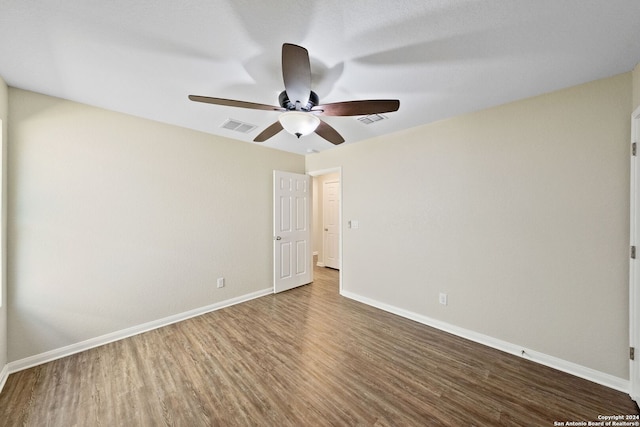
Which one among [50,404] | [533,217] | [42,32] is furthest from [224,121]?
[533,217]

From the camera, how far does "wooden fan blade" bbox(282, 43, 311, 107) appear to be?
1.17 m

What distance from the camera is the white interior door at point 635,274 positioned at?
65.0 inches

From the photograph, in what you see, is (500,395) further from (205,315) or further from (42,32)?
(42,32)

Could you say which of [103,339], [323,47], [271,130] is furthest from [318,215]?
[323,47]

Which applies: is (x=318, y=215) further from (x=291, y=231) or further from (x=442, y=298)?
(x=442, y=298)

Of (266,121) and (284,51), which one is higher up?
(266,121)

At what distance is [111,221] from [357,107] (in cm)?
274

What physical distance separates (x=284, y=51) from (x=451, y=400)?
249 cm

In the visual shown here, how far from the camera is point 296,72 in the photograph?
131 centimetres

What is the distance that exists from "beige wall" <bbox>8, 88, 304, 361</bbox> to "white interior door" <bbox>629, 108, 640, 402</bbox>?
12.7 feet

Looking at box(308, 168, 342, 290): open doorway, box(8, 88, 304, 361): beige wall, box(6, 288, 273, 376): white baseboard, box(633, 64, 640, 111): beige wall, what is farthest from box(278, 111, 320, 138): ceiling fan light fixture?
box(308, 168, 342, 290): open doorway

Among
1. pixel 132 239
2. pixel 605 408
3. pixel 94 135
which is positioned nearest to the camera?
pixel 605 408

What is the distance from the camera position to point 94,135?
2350mm

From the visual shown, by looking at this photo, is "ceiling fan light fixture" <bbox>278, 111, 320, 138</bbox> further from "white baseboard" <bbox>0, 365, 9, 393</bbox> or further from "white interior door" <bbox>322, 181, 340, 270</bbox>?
"white interior door" <bbox>322, 181, 340, 270</bbox>
